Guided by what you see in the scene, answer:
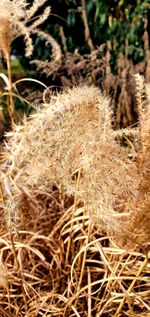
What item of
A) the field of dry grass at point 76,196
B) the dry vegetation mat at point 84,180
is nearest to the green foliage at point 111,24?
the field of dry grass at point 76,196

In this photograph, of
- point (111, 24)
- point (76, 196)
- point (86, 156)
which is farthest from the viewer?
point (111, 24)

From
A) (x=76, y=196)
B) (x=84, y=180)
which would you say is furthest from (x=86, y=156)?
(x=76, y=196)

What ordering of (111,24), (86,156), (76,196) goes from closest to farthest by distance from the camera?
(86,156) < (76,196) < (111,24)

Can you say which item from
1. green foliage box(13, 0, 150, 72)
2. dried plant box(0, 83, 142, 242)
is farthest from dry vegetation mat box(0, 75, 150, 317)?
green foliage box(13, 0, 150, 72)

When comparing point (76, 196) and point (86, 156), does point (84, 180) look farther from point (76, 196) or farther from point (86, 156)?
point (76, 196)

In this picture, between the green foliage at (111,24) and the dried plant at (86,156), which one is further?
the green foliage at (111,24)

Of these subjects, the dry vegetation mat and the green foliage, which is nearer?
the dry vegetation mat

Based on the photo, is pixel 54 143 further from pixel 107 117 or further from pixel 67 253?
pixel 67 253

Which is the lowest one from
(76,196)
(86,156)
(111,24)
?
(76,196)

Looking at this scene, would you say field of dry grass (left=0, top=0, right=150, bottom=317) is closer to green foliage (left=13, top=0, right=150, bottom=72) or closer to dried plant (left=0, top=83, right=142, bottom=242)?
dried plant (left=0, top=83, right=142, bottom=242)

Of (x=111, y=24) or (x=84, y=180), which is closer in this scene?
(x=84, y=180)

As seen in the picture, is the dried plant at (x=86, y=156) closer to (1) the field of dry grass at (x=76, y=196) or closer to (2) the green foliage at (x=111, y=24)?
(1) the field of dry grass at (x=76, y=196)
